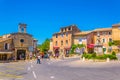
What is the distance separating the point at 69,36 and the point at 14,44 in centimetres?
2047

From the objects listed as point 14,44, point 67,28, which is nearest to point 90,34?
point 67,28

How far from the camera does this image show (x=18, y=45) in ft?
204

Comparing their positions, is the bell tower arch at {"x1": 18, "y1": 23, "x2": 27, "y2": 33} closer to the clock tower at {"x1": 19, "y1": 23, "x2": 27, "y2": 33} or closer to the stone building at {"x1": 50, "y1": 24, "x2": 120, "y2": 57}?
the clock tower at {"x1": 19, "y1": 23, "x2": 27, "y2": 33}

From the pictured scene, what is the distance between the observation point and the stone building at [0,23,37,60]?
58.9 metres

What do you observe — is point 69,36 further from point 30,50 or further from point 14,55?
point 14,55

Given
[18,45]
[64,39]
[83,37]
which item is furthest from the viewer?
[64,39]

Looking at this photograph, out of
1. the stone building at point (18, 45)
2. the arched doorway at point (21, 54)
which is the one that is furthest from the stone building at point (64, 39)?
the arched doorway at point (21, 54)

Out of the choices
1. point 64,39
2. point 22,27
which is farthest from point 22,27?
point 64,39

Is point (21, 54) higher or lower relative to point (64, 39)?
lower

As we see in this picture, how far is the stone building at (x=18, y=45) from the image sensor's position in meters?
58.9

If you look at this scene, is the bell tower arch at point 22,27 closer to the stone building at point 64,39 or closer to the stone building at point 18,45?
the stone building at point 18,45

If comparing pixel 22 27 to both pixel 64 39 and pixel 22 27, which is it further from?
pixel 64 39

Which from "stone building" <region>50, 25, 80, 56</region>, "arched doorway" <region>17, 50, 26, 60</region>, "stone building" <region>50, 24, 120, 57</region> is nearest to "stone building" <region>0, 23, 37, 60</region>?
"arched doorway" <region>17, 50, 26, 60</region>

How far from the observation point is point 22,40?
207ft
